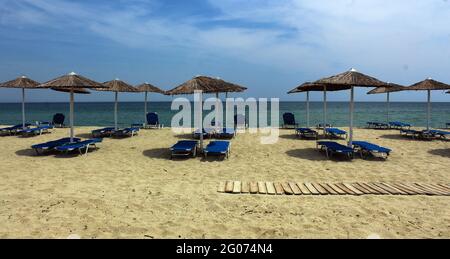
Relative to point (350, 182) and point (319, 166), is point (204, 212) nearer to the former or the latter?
point (350, 182)

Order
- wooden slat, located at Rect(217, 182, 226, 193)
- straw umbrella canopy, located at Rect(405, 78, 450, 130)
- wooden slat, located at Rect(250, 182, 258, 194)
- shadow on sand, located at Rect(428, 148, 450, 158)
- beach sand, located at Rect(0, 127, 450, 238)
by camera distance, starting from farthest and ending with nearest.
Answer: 1. straw umbrella canopy, located at Rect(405, 78, 450, 130)
2. shadow on sand, located at Rect(428, 148, 450, 158)
3. wooden slat, located at Rect(217, 182, 226, 193)
4. wooden slat, located at Rect(250, 182, 258, 194)
5. beach sand, located at Rect(0, 127, 450, 238)

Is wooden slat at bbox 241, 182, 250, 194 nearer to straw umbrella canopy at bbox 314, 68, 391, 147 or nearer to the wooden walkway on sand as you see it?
the wooden walkway on sand

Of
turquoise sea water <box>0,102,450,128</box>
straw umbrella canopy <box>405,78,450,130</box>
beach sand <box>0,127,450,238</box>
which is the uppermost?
straw umbrella canopy <box>405,78,450,130</box>

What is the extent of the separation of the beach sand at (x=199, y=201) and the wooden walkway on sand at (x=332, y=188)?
211mm

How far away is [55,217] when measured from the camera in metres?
3.97

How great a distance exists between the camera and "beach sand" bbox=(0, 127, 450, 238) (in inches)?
143

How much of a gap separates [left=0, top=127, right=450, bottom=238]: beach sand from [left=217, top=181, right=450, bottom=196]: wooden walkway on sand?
21cm

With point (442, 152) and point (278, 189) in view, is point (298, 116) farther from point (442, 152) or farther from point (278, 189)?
point (278, 189)

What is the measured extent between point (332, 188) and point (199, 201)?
2.60 m

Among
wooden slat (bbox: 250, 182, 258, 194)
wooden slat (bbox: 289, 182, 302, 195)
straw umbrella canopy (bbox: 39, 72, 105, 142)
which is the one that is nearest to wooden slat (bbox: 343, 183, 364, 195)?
wooden slat (bbox: 289, 182, 302, 195)

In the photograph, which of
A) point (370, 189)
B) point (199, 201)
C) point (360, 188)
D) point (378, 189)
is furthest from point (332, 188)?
point (199, 201)

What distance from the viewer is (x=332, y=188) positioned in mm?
5266
